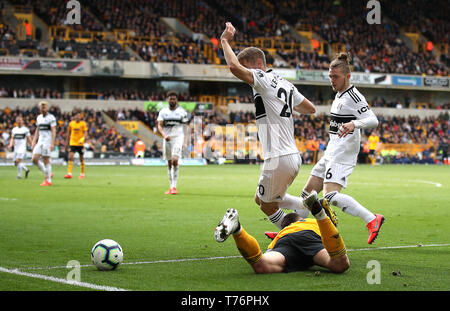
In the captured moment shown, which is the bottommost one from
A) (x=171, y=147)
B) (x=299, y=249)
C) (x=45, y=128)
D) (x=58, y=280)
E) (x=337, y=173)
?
(x=58, y=280)

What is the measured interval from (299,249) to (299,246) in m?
0.03

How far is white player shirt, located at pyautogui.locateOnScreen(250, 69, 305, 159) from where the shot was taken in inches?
285

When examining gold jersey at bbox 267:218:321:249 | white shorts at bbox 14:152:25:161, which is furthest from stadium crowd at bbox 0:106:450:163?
gold jersey at bbox 267:218:321:249

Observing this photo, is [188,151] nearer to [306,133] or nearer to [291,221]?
[306,133]

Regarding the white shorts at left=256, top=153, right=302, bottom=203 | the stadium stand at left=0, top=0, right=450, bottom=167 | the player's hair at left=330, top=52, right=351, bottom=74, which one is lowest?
the white shorts at left=256, top=153, right=302, bottom=203

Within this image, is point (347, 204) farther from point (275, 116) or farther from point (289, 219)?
point (275, 116)

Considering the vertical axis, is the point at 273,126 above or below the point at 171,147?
above

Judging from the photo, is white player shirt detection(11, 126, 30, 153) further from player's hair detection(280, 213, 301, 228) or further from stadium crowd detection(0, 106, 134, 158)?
player's hair detection(280, 213, 301, 228)

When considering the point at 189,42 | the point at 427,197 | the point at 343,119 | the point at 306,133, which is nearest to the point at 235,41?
the point at 189,42

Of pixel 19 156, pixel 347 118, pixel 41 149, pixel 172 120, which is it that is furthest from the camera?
pixel 19 156

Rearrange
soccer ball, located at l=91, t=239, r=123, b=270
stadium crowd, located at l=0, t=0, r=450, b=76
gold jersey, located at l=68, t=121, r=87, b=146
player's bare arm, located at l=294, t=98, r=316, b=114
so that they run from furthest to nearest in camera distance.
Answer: stadium crowd, located at l=0, t=0, r=450, b=76 < gold jersey, located at l=68, t=121, r=87, b=146 < player's bare arm, located at l=294, t=98, r=316, b=114 < soccer ball, located at l=91, t=239, r=123, b=270

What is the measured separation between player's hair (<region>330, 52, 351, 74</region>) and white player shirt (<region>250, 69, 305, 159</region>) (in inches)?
61.7

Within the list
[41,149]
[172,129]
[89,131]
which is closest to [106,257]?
[172,129]

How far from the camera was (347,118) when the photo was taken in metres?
8.90
